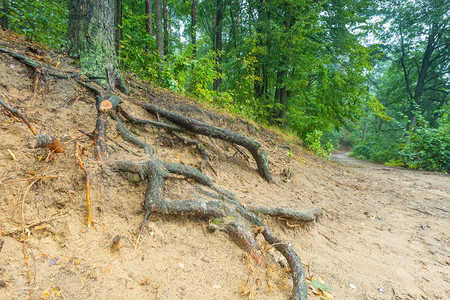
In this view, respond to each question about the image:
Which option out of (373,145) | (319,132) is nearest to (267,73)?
(319,132)

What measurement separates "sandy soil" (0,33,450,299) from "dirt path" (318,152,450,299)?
0.02m

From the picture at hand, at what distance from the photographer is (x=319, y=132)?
10.4m

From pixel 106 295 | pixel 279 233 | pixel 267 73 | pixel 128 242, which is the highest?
pixel 267 73

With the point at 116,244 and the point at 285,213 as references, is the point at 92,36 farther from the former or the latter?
the point at 285,213

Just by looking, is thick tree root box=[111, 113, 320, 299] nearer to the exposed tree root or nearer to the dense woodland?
the exposed tree root

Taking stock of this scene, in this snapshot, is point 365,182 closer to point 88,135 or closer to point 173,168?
point 173,168

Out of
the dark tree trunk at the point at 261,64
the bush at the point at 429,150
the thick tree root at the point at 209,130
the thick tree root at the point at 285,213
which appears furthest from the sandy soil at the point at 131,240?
the bush at the point at 429,150

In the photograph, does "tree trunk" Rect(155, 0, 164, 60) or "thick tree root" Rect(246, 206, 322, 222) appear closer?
"thick tree root" Rect(246, 206, 322, 222)

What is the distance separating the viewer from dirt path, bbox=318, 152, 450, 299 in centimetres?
224

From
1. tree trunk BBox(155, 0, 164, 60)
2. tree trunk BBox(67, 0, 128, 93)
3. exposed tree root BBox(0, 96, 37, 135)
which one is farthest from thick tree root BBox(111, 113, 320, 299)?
tree trunk BBox(155, 0, 164, 60)

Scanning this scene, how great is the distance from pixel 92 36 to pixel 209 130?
2.43 meters

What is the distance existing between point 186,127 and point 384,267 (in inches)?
138

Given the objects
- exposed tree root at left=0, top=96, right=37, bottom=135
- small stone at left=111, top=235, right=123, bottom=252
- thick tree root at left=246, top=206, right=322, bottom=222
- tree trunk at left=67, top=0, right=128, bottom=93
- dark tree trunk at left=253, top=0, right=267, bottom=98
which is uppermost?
dark tree trunk at left=253, top=0, right=267, bottom=98

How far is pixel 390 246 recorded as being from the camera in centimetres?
320
